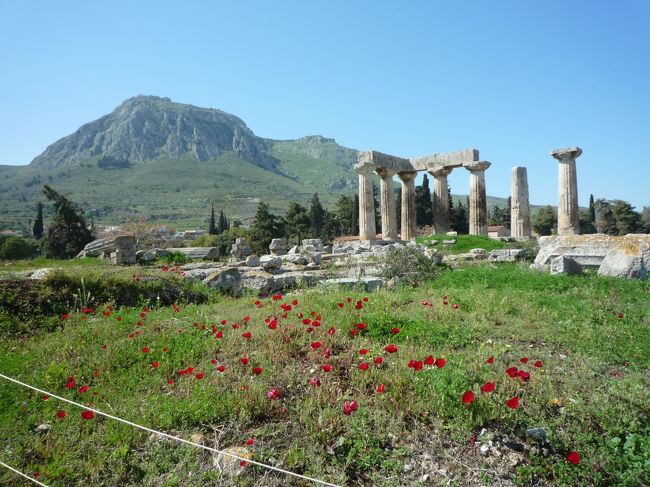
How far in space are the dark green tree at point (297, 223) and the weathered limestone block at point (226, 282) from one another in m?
33.4

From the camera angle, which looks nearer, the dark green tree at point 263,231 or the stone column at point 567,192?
the stone column at point 567,192

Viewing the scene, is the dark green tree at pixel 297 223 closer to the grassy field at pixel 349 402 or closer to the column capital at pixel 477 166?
the column capital at pixel 477 166

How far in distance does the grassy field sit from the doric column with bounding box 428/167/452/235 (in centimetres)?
2239

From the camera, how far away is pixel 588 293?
25.9 ft

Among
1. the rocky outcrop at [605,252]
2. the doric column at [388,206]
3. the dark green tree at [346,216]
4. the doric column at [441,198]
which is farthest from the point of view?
the dark green tree at [346,216]

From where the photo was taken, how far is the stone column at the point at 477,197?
26469 mm

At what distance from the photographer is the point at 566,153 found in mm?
23469

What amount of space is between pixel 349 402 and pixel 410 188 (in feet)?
87.2

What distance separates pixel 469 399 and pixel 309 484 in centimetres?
140

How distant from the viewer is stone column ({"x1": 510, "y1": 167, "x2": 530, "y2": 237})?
27.6 m

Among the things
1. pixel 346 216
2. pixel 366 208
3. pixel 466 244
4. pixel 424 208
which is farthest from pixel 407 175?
pixel 346 216

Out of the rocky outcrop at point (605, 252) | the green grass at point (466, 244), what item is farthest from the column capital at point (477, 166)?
the rocky outcrop at point (605, 252)

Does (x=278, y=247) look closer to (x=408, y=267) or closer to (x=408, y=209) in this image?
(x=408, y=209)

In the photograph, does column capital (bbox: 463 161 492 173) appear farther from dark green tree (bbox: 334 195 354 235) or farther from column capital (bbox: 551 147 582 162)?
dark green tree (bbox: 334 195 354 235)
